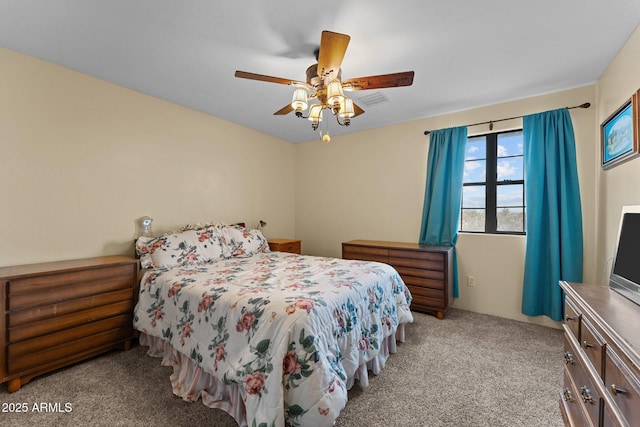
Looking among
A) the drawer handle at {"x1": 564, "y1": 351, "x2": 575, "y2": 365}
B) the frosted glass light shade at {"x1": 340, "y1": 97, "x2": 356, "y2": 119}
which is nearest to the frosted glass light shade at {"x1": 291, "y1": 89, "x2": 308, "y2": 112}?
the frosted glass light shade at {"x1": 340, "y1": 97, "x2": 356, "y2": 119}

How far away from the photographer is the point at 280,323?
1.43 metres

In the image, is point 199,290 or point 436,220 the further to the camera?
point 436,220

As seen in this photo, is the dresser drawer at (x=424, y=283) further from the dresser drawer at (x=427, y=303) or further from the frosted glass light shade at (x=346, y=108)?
the frosted glass light shade at (x=346, y=108)

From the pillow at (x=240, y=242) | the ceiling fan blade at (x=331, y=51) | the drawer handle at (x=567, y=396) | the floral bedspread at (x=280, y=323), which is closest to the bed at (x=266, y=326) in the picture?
the floral bedspread at (x=280, y=323)

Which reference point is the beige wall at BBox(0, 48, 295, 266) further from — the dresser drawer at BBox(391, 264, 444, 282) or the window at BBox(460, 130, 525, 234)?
the window at BBox(460, 130, 525, 234)

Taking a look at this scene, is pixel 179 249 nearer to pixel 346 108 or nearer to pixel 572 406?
→ pixel 346 108

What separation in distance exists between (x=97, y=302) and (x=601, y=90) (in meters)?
4.72

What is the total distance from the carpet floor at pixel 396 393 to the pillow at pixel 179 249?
79 cm

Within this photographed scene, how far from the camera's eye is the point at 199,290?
1.92 meters

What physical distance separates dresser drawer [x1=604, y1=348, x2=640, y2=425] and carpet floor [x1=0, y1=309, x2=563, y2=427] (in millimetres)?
842

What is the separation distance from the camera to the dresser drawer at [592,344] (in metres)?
1.04

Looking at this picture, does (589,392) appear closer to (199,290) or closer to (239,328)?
(239,328)

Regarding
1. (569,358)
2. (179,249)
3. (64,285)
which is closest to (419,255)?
(569,358)

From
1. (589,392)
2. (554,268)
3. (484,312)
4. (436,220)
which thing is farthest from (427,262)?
(589,392)
